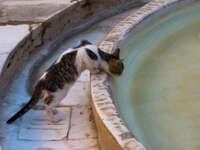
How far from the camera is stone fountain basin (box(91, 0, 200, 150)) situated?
3191 millimetres

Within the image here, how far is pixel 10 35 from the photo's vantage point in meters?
4.49

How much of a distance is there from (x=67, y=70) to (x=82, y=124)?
47 centimetres

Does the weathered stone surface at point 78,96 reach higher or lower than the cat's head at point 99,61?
lower

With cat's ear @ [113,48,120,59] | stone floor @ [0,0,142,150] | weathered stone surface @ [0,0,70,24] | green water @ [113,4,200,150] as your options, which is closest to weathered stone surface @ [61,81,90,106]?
stone floor @ [0,0,142,150]

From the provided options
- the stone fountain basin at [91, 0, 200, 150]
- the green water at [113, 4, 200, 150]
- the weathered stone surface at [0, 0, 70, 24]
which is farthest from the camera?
the weathered stone surface at [0, 0, 70, 24]

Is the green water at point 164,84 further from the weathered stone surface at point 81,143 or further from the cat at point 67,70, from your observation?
the weathered stone surface at point 81,143

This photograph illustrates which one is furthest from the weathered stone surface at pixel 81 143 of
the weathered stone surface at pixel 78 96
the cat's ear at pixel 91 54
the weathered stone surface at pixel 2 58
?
the weathered stone surface at pixel 2 58

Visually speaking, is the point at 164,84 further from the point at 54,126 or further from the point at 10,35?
the point at 10,35

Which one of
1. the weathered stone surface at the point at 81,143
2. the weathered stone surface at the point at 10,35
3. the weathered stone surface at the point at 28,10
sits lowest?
the weathered stone surface at the point at 81,143

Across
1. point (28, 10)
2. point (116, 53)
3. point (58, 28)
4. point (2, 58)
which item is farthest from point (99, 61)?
point (28, 10)

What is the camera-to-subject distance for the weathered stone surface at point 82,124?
362 cm

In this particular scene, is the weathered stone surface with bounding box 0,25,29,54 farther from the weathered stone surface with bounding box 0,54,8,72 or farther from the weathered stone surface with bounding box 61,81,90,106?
the weathered stone surface with bounding box 61,81,90,106

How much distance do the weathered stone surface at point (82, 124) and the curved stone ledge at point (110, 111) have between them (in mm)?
291

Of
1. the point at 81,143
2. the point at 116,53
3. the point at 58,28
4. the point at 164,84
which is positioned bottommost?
the point at 81,143
